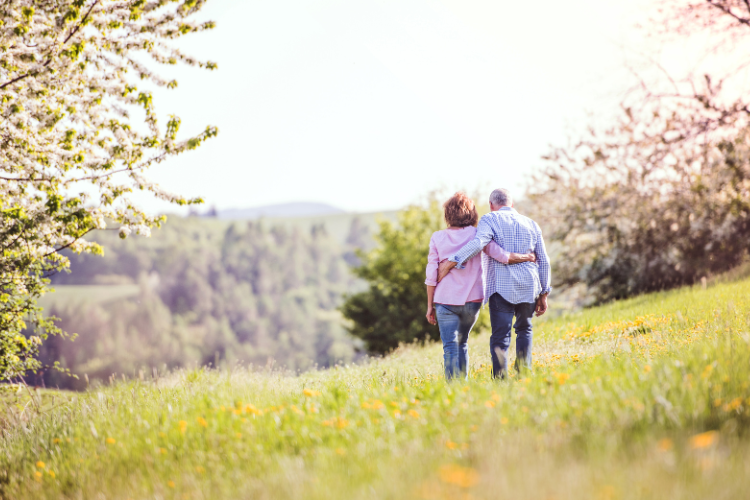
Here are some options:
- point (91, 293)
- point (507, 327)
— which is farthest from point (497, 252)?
point (91, 293)

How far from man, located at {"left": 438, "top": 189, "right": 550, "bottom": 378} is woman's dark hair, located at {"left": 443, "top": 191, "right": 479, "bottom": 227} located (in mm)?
211

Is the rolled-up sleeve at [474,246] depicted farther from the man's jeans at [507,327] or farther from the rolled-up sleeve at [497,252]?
the man's jeans at [507,327]

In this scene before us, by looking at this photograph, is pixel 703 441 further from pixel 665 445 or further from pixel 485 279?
pixel 485 279

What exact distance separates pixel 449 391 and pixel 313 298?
11412 cm

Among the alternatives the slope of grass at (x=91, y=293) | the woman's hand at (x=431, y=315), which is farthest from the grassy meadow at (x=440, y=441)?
the slope of grass at (x=91, y=293)

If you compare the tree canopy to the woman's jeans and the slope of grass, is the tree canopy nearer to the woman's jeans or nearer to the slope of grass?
the woman's jeans

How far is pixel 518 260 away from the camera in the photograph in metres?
5.31

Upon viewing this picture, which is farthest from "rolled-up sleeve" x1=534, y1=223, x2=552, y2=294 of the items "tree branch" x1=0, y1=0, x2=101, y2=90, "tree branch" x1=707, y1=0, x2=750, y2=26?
"tree branch" x1=707, y1=0, x2=750, y2=26

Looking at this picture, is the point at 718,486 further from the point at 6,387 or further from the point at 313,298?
the point at 313,298

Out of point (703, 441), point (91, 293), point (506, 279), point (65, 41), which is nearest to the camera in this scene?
point (703, 441)

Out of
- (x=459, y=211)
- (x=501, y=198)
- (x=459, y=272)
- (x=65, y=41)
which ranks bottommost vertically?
(x=459, y=272)

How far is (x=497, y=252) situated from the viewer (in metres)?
5.30

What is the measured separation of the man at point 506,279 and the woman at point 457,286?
0.09 meters

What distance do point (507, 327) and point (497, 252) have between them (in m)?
0.81
